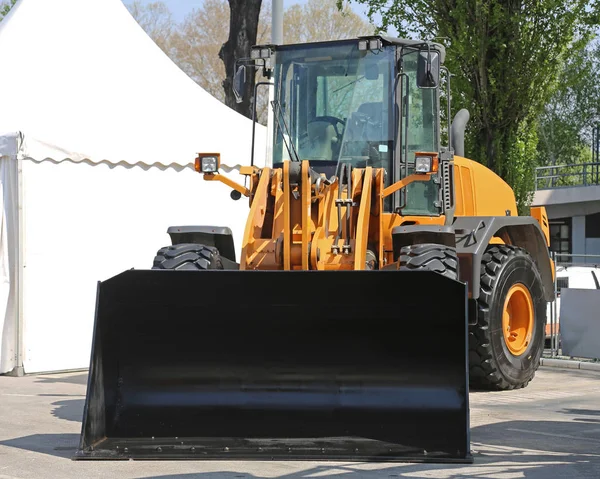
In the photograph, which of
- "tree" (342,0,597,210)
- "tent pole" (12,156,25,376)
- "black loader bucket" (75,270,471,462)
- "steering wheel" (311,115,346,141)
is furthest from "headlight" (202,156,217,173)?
"tree" (342,0,597,210)

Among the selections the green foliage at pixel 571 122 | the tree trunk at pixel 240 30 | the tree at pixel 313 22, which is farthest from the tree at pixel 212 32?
the tree trunk at pixel 240 30

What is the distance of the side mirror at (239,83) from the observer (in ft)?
32.1

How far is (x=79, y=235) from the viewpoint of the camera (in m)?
12.7

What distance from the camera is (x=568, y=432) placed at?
27.3ft

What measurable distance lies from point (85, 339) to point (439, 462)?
6684 mm

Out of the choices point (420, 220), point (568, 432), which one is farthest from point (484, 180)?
point (568, 432)

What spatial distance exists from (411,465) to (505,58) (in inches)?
583

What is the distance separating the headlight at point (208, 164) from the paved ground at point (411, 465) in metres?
2.26

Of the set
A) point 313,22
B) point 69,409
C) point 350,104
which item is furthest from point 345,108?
point 313,22

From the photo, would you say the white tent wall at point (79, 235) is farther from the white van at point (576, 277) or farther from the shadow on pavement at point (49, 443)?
the white van at point (576, 277)

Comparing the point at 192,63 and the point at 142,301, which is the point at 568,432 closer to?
the point at 142,301

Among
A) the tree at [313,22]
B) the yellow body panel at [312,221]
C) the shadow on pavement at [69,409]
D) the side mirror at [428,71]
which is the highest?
the tree at [313,22]

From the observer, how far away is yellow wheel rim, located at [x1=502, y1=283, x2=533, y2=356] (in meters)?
11.0

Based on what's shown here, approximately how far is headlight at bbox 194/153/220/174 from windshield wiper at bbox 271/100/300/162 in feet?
2.08
